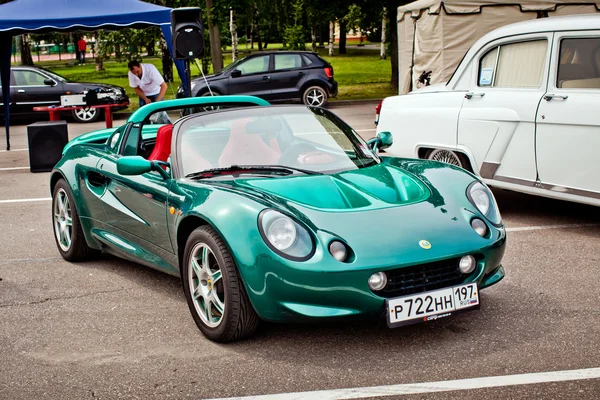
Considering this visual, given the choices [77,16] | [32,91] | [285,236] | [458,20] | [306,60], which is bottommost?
[285,236]

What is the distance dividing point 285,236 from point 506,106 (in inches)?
150

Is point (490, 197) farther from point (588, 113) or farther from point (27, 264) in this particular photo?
point (27, 264)

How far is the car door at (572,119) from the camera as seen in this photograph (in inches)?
268

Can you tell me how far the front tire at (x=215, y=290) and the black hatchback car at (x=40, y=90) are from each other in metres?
16.9

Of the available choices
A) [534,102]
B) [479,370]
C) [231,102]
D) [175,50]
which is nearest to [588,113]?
[534,102]

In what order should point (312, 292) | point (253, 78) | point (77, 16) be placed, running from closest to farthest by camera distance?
1. point (312, 292)
2. point (77, 16)
3. point (253, 78)

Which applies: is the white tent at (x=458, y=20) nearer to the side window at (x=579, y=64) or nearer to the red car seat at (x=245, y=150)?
the side window at (x=579, y=64)

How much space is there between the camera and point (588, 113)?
6793mm

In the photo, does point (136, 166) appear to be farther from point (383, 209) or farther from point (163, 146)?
point (383, 209)

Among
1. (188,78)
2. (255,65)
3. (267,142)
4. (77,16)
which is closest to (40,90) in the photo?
(255,65)

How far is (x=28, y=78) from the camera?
21.6 metres

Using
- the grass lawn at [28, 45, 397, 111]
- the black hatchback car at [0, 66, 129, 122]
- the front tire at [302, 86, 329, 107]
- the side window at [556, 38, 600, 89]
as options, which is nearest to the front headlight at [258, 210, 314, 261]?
the side window at [556, 38, 600, 89]

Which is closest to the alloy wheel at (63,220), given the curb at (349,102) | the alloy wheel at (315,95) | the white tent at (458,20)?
the white tent at (458,20)

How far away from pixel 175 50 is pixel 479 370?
29.6 ft
